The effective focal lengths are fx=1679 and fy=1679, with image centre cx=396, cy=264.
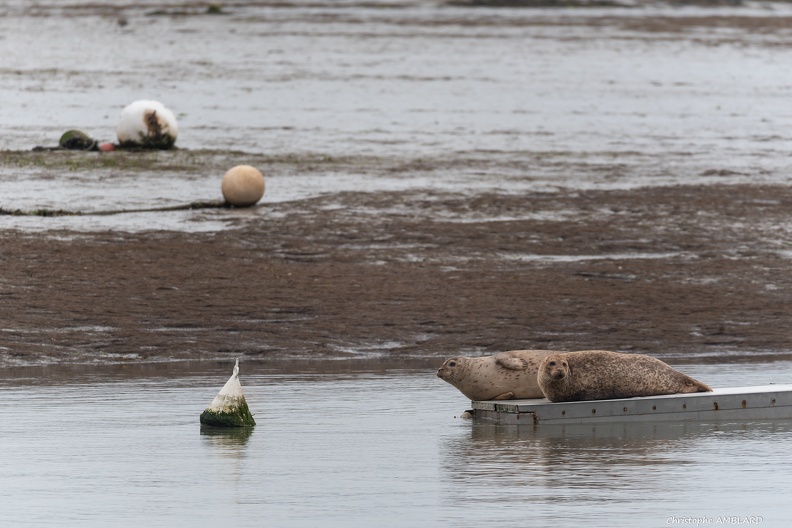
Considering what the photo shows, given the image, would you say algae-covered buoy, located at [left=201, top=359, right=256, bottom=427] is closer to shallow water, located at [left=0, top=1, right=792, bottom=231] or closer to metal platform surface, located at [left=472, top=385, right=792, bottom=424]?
metal platform surface, located at [left=472, top=385, right=792, bottom=424]

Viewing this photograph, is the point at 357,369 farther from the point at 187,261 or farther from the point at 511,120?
the point at 511,120

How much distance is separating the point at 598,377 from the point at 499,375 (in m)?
0.88

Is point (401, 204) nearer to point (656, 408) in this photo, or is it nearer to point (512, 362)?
point (512, 362)

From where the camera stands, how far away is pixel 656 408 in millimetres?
12969

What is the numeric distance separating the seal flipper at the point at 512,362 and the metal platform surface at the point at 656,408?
10.9 inches

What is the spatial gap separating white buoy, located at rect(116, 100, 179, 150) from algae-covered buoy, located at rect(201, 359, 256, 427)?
1588 centimetres

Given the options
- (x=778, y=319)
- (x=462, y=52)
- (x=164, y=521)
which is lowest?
(x=164, y=521)

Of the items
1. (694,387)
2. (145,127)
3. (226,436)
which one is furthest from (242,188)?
(694,387)

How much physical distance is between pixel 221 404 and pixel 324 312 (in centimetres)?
541

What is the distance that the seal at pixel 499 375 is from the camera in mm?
13297

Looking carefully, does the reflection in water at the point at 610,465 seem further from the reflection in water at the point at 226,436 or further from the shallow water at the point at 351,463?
the reflection in water at the point at 226,436

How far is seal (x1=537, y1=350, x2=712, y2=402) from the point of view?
12.7 meters

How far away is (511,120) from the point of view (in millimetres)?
34594

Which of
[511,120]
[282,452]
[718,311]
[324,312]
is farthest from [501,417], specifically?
[511,120]
